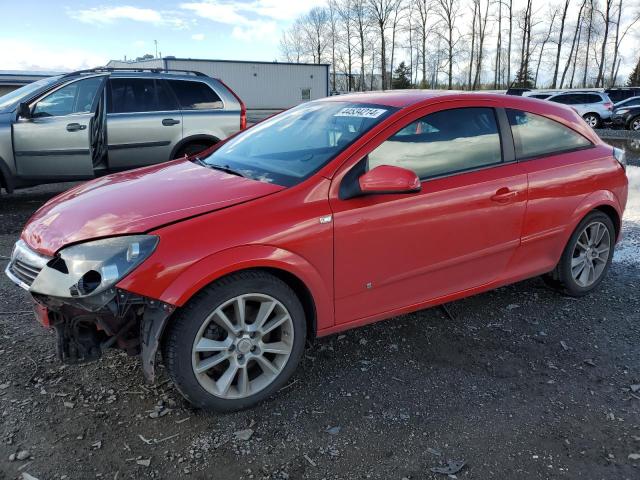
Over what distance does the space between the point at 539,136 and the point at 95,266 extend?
10.4 feet

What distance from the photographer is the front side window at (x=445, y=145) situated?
3215 millimetres

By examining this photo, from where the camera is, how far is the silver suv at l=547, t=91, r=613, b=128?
23375 millimetres

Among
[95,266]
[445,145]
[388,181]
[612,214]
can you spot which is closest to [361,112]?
[445,145]

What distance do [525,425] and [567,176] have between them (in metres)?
2.03

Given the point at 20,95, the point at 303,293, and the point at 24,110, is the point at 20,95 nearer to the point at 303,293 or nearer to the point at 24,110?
the point at 24,110

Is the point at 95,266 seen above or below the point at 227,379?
above

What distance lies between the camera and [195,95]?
776 centimetres

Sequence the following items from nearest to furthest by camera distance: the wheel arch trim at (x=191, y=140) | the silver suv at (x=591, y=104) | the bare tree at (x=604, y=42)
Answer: the wheel arch trim at (x=191, y=140) < the silver suv at (x=591, y=104) < the bare tree at (x=604, y=42)

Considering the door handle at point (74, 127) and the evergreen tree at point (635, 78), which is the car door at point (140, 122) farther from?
the evergreen tree at point (635, 78)

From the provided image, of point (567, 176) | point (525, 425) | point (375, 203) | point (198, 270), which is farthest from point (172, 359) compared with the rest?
point (567, 176)

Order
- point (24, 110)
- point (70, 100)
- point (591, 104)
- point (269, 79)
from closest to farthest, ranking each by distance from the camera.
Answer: point (24, 110), point (70, 100), point (591, 104), point (269, 79)

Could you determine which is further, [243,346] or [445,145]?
[445,145]

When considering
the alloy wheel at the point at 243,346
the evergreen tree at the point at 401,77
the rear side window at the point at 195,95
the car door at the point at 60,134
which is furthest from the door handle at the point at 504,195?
the evergreen tree at the point at 401,77

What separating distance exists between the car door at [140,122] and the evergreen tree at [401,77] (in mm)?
57222
